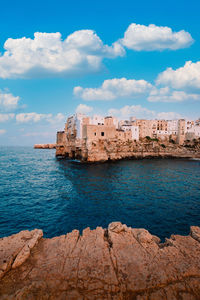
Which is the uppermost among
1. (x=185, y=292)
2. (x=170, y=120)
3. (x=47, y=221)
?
(x=170, y=120)

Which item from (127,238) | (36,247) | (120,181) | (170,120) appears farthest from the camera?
(170,120)

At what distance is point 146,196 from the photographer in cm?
2156

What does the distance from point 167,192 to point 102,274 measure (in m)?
20.0

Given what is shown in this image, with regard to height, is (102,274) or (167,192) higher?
(102,274)

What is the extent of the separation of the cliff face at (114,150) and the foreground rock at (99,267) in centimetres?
4191

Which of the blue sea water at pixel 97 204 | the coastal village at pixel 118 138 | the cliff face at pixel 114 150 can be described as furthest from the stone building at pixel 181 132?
the blue sea water at pixel 97 204

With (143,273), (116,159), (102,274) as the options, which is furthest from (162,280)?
(116,159)

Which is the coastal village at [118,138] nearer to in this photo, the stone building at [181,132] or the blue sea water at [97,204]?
the stone building at [181,132]

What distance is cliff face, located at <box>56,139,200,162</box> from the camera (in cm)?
5047

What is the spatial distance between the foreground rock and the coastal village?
138 ft

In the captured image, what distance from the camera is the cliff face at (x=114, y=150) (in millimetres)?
50469

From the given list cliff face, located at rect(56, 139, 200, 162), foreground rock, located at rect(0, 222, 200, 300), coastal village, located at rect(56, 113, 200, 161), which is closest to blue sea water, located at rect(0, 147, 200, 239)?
foreground rock, located at rect(0, 222, 200, 300)

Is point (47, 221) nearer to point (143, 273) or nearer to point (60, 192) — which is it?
point (60, 192)

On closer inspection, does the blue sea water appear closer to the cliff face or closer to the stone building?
the cliff face
